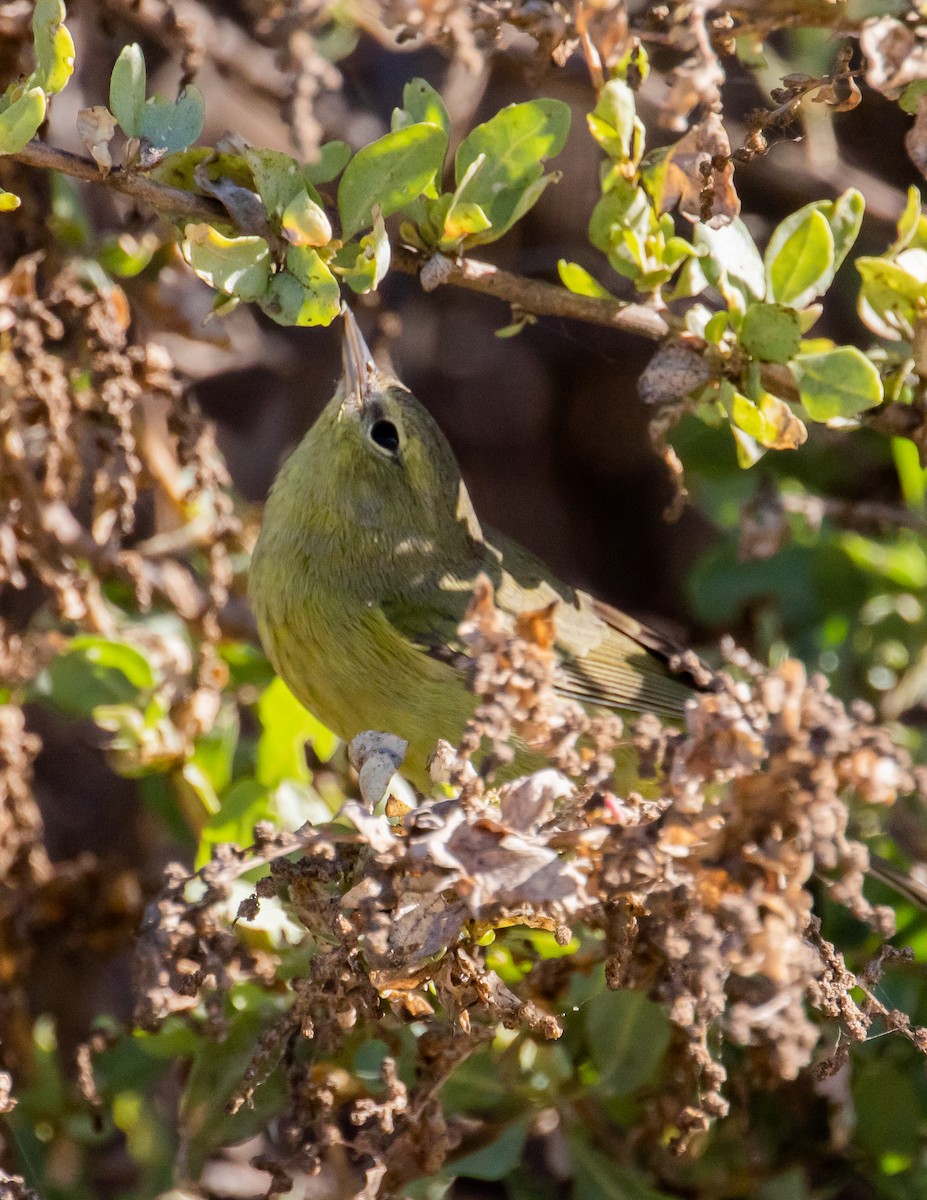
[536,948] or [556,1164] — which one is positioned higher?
[536,948]

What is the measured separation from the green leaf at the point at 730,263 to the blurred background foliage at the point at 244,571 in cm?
2

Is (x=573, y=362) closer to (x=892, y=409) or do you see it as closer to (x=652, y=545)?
(x=652, y=545)

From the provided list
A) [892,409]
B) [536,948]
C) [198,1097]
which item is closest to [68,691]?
[198,1097]

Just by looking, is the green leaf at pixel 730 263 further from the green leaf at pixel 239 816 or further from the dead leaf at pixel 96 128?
the green leaf at pixel 239 816

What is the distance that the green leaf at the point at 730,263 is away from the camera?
6.82 ft

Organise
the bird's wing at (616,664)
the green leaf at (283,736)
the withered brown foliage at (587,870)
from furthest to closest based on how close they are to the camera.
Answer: the bird's wing at (616,664)
the green leaf at (283,736)
the withered brown foliage at (587,870)

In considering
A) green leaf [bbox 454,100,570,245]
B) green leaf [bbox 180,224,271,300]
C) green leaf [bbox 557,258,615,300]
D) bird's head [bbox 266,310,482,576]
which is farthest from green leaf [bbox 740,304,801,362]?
bird's head [bbox 266,310,482,576]

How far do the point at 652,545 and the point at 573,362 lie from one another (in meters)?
Result: 0.77

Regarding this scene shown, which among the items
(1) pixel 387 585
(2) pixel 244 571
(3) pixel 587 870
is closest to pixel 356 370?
(1) pixel 387 585

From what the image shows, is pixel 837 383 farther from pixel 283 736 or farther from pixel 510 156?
pixel 283 736

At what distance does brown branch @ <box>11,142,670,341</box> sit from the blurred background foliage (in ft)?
0.17

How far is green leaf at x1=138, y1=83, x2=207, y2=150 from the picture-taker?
6.58 feet

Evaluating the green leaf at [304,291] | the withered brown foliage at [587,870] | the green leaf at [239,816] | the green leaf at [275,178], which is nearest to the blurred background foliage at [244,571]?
the green leaf at [239,816]

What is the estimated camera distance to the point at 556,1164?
268cm
